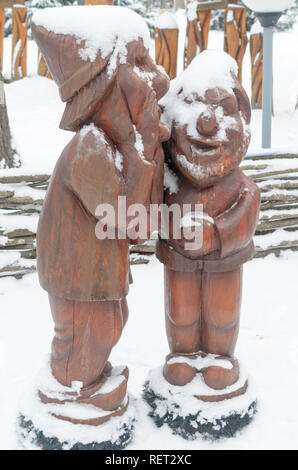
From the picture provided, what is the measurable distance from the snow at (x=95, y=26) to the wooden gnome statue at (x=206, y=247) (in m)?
0.26

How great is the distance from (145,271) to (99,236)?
1.58 metres

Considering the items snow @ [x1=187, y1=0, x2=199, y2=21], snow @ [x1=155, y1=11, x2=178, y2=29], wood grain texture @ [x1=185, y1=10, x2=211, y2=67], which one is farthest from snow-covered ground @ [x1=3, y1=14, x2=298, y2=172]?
snow @ [x1=155, y1=11, x2=178, y2=29]

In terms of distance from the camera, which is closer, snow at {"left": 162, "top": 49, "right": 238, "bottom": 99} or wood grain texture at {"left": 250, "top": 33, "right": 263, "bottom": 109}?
snow at {"left": 162, "top": 49, "right": 238, "bottom": 99}

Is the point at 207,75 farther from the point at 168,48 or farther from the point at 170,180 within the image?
the point at 168,48

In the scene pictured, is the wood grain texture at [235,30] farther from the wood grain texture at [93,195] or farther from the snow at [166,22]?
the wood grain texture at [93,195]

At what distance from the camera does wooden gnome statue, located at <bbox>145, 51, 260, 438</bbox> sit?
1.38 m

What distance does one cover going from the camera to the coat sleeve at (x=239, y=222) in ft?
4.65

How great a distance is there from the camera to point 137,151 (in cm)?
127

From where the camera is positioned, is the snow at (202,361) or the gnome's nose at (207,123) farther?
the snow at (202,361)

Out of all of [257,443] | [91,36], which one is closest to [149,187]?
[91,36]

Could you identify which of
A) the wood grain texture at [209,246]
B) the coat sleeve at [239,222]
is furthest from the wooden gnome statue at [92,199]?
the coat sleeve at [239,222]

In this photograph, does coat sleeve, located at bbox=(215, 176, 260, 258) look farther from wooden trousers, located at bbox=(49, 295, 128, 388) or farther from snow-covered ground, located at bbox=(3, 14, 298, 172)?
snow-covered ground, located at bbox=(3, 14, 298, 172)

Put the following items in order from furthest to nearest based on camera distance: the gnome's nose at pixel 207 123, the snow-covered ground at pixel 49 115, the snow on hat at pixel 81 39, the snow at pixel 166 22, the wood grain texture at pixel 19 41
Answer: the wood grain texture at pixel 19 41, the snow at pixel 166 22, the snow-covered ground at pixel 49 115, the gnome's nose at pixel 207 123, the snow on hat at pixel 81 39

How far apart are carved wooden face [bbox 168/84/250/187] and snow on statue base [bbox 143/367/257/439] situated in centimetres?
62
